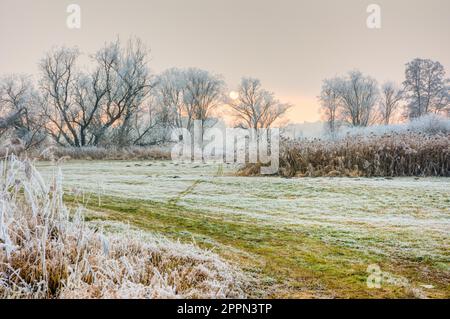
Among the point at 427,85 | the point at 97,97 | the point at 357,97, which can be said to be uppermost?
the point at 357,97

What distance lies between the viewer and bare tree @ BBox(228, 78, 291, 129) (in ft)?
24.6

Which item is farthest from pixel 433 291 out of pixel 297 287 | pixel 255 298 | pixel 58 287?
pixel 58 287

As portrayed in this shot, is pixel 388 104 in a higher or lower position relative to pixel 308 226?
higher

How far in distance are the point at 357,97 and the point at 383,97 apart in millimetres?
568

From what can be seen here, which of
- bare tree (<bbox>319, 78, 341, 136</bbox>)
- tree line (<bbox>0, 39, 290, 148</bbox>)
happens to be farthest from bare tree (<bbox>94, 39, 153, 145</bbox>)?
bare tree (<bbox>319, 78, 341, 136</bbox>)

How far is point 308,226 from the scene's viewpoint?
268 cm

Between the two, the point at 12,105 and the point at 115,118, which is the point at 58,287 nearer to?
the point at 12,105

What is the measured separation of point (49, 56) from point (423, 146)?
18.2ft

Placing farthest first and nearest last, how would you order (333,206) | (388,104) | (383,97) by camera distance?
1. (388,104)
2. (383,97)
3. (333,206)

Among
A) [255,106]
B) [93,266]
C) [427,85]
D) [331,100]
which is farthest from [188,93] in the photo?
[93,266]

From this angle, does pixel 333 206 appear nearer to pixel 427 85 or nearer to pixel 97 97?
pixel 97 97

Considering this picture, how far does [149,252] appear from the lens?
76.5 inches

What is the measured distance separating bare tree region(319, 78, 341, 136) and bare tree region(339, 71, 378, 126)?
0.16m

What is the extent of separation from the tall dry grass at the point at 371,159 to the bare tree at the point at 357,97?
1.88 metres
